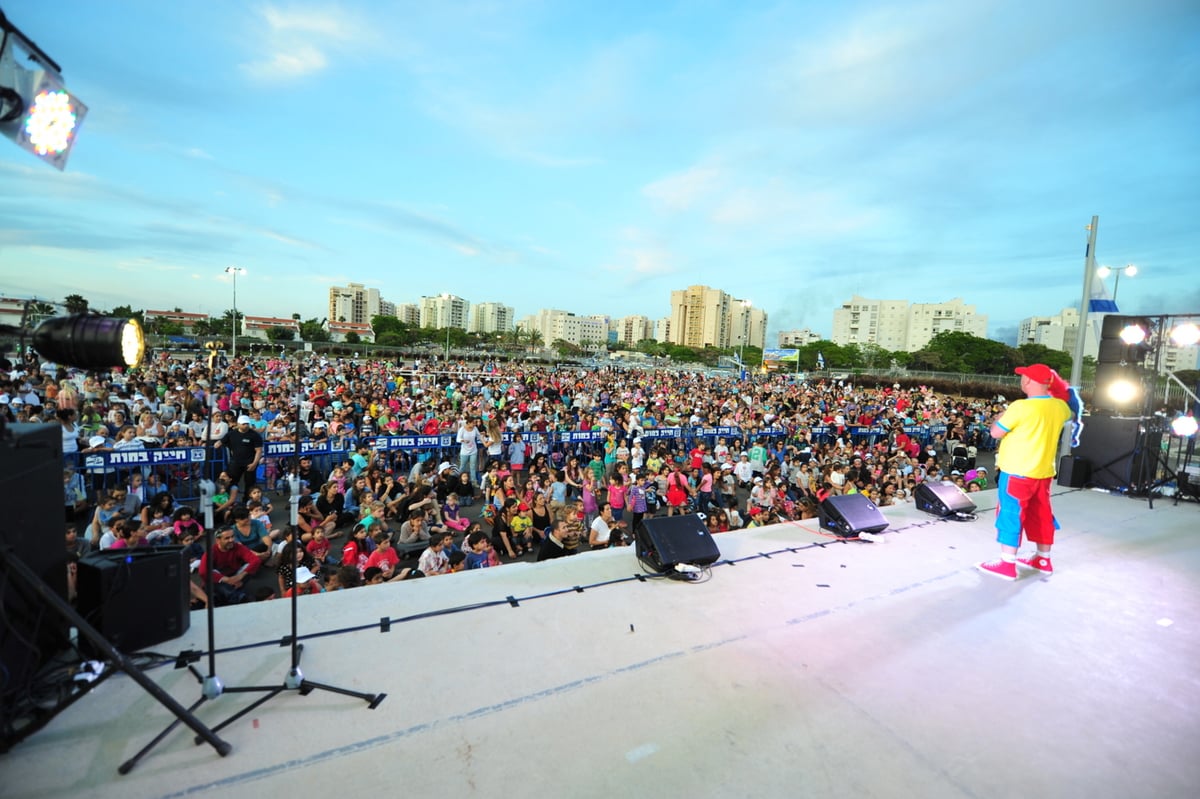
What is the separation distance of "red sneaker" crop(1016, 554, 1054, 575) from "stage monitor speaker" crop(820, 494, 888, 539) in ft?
3.82

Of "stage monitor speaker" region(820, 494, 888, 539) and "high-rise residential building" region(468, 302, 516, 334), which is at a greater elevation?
"high-rise residential building" region(468, 302, 516, 334)

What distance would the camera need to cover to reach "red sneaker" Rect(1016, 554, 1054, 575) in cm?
480

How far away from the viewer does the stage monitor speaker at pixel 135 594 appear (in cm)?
291

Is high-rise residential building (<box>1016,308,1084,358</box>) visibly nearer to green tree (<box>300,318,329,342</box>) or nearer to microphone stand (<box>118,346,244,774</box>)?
green tree (<box>300,318,329,342</box>)

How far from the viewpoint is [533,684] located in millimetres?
2945

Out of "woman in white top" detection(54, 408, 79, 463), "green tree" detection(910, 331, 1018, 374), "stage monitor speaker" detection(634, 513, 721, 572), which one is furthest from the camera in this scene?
"green tree" detection(910, 331, 1018, 374)

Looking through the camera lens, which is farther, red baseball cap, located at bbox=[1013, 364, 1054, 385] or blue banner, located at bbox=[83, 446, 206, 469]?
blue banner, located at bbox=[83, 446, 206, 469]

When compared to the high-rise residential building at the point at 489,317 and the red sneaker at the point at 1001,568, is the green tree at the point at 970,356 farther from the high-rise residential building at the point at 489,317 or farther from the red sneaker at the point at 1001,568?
the high-rise residential building at the point at 489,317

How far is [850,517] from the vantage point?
564 centimetres

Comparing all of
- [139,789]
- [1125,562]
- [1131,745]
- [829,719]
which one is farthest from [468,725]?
[1125,562]

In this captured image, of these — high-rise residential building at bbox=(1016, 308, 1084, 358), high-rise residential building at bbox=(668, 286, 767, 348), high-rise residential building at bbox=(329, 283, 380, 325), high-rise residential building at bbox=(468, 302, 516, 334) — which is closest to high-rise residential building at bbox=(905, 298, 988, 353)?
high-rise residential building at bbox=(1016, 308, 1084, 358)

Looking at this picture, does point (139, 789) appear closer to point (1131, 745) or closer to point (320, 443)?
point (1131, 745)

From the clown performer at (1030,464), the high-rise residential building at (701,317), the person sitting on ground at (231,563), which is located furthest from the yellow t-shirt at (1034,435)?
the high-rise residential building at (701,317)

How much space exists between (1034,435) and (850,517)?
1.74m
